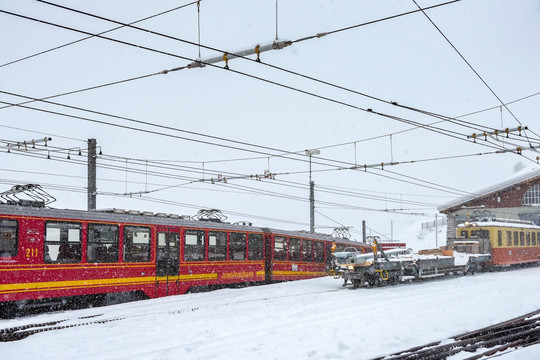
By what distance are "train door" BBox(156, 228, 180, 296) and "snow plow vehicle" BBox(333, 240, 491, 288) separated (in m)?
5.98

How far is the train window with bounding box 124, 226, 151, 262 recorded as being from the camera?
14.5 metres

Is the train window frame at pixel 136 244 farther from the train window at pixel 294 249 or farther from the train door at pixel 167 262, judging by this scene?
the train window at pixel 294 249

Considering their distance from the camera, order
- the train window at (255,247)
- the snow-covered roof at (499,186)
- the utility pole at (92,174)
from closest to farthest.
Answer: the utility pole at (92,174)
the train window at (255,247)
the snow-covered roof at (499,186)

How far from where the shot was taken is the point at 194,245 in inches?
654

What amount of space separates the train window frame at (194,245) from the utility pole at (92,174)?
3524 millimetres

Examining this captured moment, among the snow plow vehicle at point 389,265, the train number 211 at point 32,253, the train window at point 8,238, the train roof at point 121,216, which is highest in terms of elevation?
the train roof at point 121,216

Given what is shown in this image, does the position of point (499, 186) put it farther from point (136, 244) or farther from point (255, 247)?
point (136, 244)

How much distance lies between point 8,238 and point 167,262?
497cm

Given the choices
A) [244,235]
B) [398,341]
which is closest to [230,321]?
[398,341]

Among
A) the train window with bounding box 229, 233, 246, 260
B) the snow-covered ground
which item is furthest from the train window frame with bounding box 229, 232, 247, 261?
the snow-covered ground

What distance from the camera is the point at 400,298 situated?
14000 millimetres

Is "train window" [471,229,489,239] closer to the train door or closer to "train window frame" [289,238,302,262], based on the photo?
"train window frame" [289,238,302,262]

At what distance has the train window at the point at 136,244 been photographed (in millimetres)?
14458

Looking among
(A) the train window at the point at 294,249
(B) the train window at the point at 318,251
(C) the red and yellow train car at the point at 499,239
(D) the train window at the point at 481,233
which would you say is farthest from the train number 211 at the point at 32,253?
(D) the train window at the point at 481,233
